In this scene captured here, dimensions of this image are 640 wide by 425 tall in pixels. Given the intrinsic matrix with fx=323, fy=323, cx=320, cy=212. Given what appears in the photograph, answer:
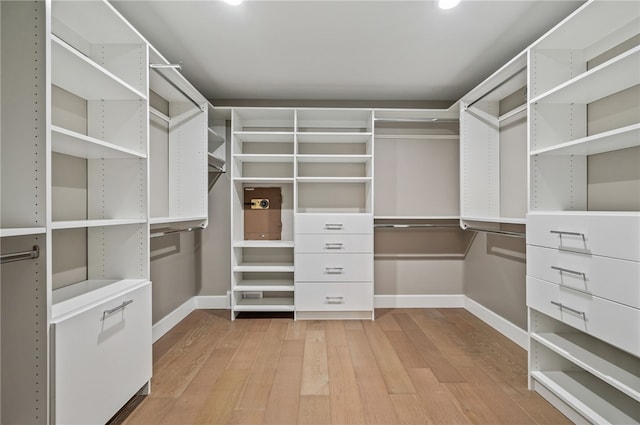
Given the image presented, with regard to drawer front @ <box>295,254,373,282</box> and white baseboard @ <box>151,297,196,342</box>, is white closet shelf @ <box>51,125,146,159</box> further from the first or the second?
drawer front @ <box>295,254,373,282</box>

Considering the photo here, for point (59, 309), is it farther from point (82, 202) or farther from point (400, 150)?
point (400, 150)

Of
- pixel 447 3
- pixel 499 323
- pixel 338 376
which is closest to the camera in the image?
pixel 447 3

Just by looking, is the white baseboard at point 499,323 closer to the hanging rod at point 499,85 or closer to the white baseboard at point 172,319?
the hanging rod at point 499,85

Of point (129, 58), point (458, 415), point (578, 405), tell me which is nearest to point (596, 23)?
point (578, 405)

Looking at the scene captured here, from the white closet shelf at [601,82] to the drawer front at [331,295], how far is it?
80.9 inches

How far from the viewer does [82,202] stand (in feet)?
5.97

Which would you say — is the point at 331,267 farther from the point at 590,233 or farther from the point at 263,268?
the point at 590,233

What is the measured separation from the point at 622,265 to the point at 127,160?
2433 mm

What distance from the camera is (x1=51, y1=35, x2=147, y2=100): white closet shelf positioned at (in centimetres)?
138

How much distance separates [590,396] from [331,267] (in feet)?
6.41

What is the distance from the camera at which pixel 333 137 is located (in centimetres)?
328

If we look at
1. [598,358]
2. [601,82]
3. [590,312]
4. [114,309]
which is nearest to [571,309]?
[590,312]

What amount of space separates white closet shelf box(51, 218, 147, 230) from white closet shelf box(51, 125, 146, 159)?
1.16 ft

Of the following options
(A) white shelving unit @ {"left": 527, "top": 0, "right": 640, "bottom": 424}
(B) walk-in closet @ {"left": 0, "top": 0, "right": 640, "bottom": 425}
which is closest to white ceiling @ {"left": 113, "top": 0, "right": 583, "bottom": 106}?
(B) walk-in closet @ {"left": 0, "top": 0, "right": 640, "bottom": 425}
